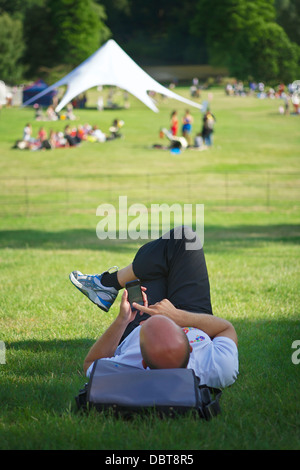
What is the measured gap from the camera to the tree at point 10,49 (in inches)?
2414

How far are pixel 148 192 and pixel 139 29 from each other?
70434 millimetres

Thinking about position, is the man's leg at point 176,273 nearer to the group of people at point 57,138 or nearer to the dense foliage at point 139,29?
the group of people at point 57,138

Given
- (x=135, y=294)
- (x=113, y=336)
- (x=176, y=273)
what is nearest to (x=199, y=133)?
(x=176, y=273)

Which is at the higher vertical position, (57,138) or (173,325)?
(57,138)

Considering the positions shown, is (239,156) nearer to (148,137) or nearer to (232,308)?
(148,137)

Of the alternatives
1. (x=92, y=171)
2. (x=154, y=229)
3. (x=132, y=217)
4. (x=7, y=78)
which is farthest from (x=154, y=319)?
(x=7, y=78)

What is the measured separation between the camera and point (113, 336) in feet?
12.4

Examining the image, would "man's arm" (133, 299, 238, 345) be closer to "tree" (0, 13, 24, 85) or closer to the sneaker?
the sneaker

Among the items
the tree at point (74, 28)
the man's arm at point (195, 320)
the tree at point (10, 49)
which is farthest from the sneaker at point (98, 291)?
the tree at point (74, 28)

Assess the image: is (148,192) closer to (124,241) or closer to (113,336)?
(124,241)

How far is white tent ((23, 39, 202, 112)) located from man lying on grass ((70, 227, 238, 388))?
990cm

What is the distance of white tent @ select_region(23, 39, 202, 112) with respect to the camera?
46.5ft

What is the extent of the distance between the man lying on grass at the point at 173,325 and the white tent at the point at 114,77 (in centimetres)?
990

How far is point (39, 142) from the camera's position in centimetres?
3325
